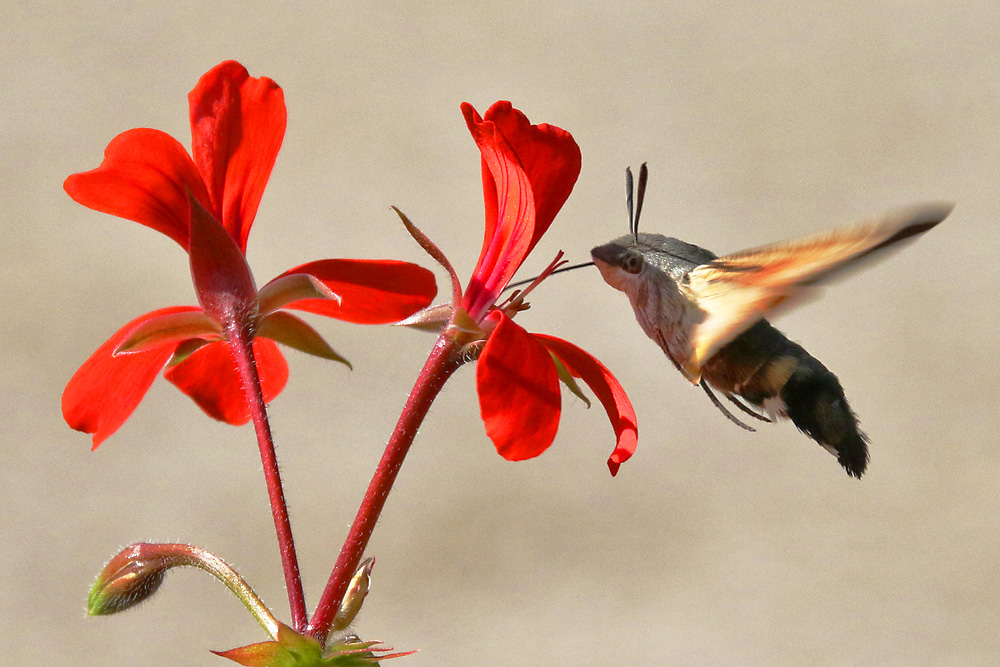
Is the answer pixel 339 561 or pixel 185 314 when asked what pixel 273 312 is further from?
pixel 339 561

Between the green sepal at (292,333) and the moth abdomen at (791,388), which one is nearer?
the green sepal at (292,333)

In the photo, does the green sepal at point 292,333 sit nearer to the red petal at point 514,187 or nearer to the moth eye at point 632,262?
the red petal at point 514,187

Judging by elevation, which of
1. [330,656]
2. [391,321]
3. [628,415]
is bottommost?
[330,656]

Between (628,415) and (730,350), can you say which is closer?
(628,415)

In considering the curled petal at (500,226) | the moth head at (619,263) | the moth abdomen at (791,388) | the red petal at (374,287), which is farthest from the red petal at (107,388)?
the moth abdomen at (791,388)

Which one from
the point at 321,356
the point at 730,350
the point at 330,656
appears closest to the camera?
the point at 330,656

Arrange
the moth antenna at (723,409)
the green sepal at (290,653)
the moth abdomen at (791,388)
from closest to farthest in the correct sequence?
the green sepal at (290,653), the moth antenna at (723,409), the moth abdomen at (791,388)

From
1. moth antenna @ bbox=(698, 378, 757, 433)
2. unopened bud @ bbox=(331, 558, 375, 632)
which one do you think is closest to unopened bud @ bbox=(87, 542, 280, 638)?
unopened bud @ bbox=(331, 558, 375, 632)

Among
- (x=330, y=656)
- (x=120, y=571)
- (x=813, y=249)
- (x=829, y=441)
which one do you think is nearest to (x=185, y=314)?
(x=120, y=571)
